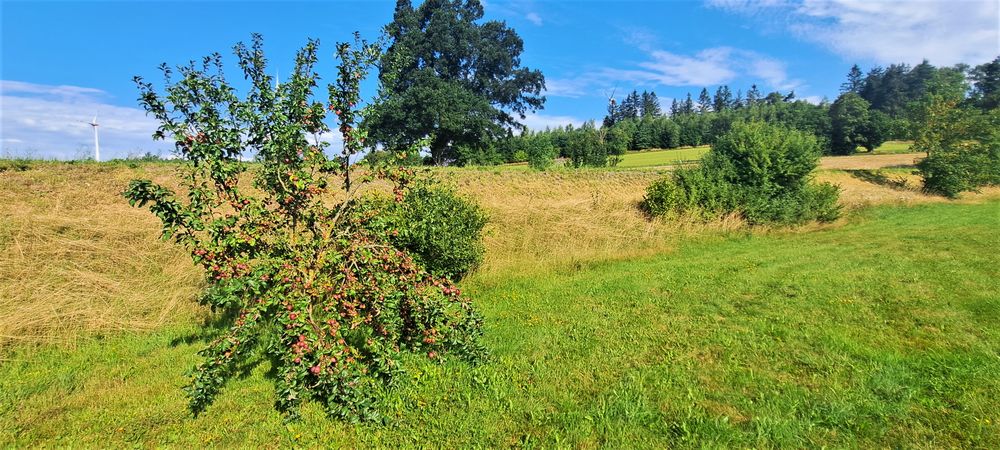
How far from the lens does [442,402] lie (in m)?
3.92

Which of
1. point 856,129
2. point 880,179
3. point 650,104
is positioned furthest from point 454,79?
point 650,104

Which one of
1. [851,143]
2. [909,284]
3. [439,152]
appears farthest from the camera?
[851,143]

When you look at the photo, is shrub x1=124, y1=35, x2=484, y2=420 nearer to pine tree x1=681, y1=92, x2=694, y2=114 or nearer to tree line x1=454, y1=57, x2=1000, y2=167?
tree line x1=454, y1=57, x2=1000, y2=167

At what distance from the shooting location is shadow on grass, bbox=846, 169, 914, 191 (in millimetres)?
26659

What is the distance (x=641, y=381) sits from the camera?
13.8 ft

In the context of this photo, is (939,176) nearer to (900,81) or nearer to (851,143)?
(851,143)

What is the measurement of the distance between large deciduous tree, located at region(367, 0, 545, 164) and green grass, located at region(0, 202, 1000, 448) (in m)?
26.5

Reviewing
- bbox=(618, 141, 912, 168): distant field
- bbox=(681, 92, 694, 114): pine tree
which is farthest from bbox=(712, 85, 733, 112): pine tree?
bbox=(618, 141, 912, 168): distant field

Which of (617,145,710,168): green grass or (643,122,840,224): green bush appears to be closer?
(643,122,840,224): green bush

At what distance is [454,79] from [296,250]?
34.5m

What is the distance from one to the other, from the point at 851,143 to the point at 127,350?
227ft

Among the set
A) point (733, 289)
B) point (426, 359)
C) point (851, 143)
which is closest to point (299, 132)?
point (426, 359)

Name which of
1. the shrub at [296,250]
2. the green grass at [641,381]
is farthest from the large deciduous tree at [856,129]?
the shrub at [296,250]

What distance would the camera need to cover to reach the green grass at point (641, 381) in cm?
342
